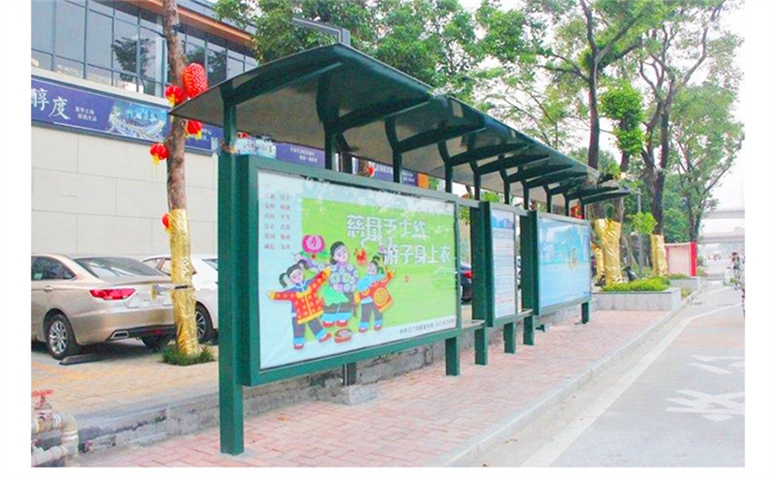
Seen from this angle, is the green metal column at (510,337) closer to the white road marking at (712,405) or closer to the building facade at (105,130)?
the white road marking at (712,405)

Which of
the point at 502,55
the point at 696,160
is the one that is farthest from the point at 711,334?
the point at 696,160

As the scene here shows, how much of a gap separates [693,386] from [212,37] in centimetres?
1646

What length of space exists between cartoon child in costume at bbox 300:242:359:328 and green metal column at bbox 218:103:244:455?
91 cm

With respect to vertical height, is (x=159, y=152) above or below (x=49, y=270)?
above

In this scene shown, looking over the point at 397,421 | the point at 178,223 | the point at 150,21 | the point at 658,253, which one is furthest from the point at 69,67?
the point at 658,253

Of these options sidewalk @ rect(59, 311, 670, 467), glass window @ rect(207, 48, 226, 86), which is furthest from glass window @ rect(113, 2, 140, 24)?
sidewalk @ rect(59, 311, 670, 467)

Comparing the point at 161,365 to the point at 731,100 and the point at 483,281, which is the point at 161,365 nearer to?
the point at 483,281

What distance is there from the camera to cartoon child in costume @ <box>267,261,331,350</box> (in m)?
5.26

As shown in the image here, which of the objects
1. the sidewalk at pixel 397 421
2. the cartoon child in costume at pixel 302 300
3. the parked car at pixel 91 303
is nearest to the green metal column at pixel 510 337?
the sidewalk at pixel 397 421

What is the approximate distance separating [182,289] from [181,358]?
0.80 metres

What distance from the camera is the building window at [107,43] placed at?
15.1m

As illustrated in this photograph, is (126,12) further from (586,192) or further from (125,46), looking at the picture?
(586,192)

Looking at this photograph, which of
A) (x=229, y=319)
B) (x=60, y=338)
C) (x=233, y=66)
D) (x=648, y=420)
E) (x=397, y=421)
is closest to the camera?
(x=229, y=319)

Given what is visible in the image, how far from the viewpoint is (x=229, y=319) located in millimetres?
4789
